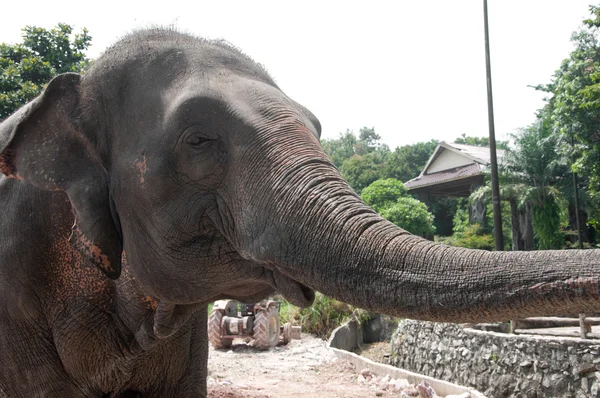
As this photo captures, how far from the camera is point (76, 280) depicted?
123 inches

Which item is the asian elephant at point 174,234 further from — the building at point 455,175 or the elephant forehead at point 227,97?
the building at point 455,175

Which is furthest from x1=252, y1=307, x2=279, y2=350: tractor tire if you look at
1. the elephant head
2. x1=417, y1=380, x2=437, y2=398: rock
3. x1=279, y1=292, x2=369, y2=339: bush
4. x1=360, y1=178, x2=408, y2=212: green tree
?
x1=360, y1=178, x2=408, y2=212: green tree

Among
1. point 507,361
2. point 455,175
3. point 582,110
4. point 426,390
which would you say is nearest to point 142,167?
point 426,390

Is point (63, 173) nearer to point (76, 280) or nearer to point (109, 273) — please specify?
point (109, 273)

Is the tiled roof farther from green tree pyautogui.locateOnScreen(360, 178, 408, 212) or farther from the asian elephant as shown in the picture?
the asian elephant

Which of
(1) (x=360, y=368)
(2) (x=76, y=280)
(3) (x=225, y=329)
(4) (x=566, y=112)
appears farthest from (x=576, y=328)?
(2) (x=76, y=280)

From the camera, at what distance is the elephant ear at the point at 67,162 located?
2.56 meters

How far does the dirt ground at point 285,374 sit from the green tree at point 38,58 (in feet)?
20.7

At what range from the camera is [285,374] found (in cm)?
1270

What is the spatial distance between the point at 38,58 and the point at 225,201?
11.3 metres

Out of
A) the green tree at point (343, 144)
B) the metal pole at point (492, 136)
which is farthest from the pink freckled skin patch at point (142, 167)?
the green tree at point (343, 144)

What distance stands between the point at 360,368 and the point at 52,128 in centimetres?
1146

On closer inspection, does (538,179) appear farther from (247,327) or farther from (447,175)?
(247,327)

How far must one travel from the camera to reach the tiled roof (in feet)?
108
